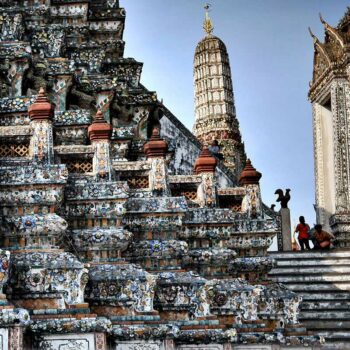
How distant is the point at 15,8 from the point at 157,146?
3792mm

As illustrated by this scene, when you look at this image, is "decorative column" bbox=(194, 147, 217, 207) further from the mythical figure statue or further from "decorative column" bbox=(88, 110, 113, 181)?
the mythical figure statue

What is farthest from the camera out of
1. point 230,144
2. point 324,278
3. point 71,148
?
point 230,144

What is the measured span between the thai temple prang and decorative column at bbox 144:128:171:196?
0.05 ft

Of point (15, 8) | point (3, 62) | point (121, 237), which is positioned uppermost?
point (15, 8)

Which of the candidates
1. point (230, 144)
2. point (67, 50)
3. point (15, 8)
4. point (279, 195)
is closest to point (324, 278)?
point (279, 195)

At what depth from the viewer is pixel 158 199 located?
11.4m

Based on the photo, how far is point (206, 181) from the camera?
42.4 feet

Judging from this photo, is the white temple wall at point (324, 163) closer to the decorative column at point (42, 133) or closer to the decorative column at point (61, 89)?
the decorative column at point (61, 89)

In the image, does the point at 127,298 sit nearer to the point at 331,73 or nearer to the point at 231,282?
the point at 231,282

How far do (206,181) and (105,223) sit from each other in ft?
9.29

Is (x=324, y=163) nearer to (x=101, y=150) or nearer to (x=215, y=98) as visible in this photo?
(x=101, y=150)

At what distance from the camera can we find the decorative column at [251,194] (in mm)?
13578

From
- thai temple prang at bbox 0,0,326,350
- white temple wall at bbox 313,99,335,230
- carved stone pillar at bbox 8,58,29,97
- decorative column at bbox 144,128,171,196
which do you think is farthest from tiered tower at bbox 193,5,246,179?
decorative column at bbox 144,128,171,196

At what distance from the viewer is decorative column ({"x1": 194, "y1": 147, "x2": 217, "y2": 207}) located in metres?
12.8
